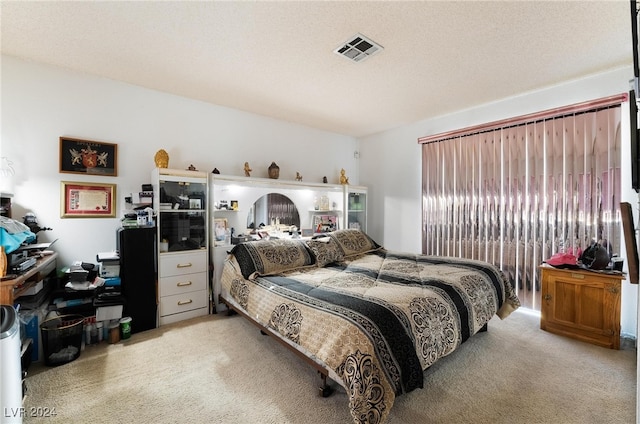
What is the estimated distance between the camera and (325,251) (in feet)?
10.5

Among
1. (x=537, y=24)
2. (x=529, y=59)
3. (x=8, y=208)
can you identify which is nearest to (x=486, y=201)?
(x=529, y=59)

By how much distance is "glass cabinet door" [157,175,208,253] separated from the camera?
2965 millimetres

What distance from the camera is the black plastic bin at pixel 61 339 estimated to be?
2150 mm

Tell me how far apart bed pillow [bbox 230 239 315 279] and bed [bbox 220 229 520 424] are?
1cm

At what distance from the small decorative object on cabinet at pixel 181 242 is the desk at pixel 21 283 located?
894mm

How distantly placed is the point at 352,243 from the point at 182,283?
2072 mm

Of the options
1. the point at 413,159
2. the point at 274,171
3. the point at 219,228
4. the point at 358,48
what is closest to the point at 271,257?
the point at 219,228

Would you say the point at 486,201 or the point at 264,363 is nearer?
the point at 264,363

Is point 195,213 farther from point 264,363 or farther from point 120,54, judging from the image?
point 264,363

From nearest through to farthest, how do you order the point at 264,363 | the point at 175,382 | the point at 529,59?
the point at 175,382, the point at 264,363, the point at 529,59

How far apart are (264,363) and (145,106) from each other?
10.1ft

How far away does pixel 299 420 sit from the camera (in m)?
1.62

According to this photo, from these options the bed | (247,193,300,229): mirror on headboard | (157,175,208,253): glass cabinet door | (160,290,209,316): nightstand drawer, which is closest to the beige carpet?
the bed

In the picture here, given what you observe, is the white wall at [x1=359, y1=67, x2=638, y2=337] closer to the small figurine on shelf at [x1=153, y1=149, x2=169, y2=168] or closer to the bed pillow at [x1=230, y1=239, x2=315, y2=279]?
the bed pillow at [x1=230, y1=239, x2=315, y2=279]
